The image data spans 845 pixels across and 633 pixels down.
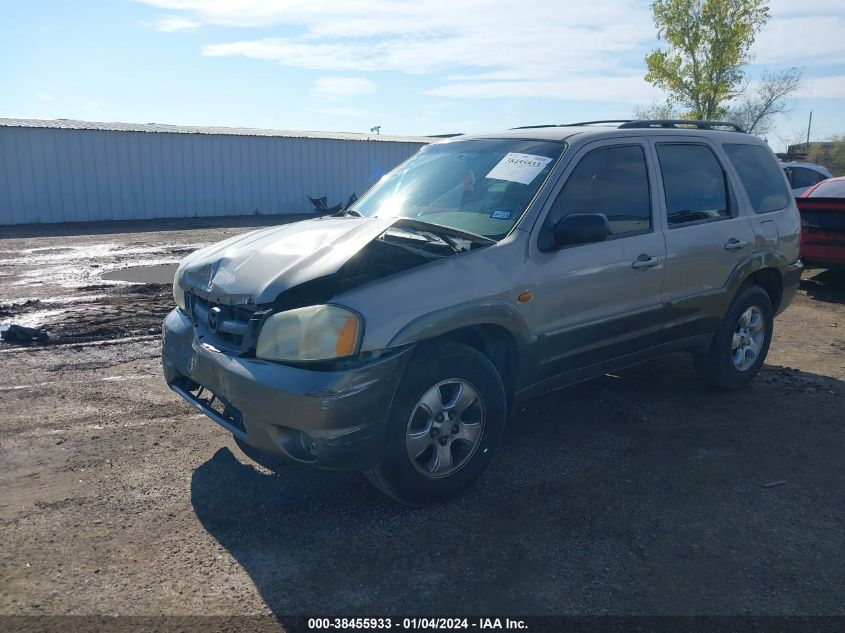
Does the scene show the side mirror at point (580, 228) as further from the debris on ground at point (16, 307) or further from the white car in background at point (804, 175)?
the white car in background at point (804, 175)

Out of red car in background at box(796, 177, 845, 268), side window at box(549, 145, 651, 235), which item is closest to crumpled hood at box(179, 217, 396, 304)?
side window at box(549, 145, 651, 235)

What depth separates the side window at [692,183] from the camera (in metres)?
5.02

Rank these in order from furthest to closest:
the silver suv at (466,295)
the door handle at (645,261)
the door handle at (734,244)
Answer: the door handle at (734,244), the door handle at (645,261), the silver suv at (466,295)

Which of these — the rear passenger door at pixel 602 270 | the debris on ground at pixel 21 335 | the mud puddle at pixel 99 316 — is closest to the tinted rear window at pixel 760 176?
the rear passenger door at pixel 602 270

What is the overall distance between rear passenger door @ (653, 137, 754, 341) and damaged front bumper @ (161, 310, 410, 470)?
2.39 meters

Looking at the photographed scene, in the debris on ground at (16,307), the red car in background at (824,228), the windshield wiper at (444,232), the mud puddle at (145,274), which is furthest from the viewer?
the mud puddle at (145,274)

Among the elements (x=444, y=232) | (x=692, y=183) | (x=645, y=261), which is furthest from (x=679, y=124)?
(x=444, y=232)

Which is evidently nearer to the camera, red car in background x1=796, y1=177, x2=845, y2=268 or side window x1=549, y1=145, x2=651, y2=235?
side window x1=549, y1=145, x2=651, y2=235

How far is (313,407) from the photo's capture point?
10.8ft

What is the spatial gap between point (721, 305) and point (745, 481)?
5.38 feet

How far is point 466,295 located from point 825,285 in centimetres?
905

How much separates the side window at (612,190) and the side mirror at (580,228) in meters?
0.18

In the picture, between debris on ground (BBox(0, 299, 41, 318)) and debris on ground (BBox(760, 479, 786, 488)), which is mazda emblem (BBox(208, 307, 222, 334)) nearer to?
debris on ground (BBox(760, 479, 786, 488))

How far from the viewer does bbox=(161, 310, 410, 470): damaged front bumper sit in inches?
131
